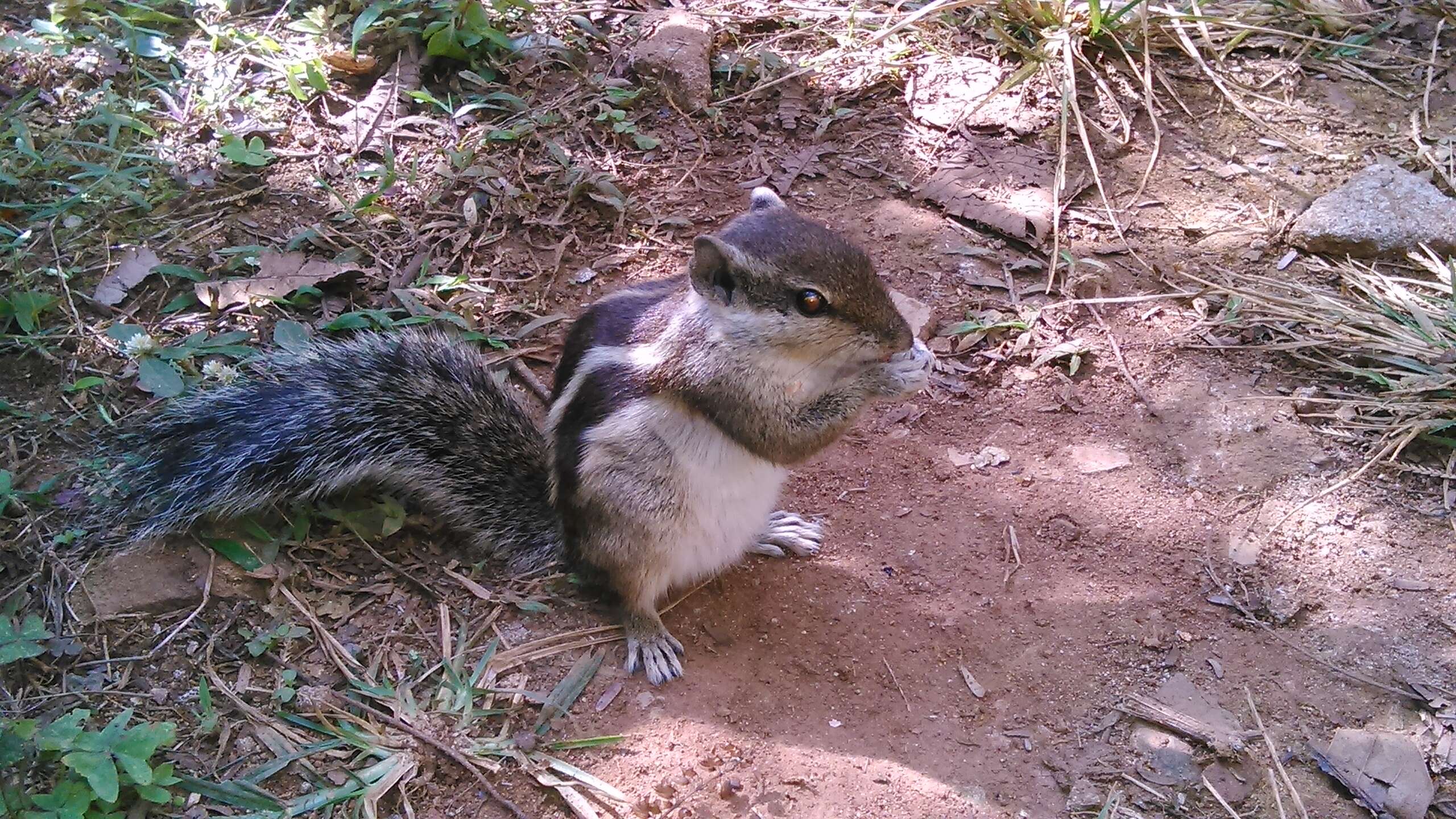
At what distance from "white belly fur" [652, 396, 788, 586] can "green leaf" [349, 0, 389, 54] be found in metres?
2.89

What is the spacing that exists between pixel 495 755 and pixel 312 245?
2389 mm

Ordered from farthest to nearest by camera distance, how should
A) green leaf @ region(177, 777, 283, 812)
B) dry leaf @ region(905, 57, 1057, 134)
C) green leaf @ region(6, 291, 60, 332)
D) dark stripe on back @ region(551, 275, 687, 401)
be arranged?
dry leaf @ region(905, 57, 1057, 134) < green leaf @ region(6, 291, 60, 332) < dark stripe on back @ region(551, 275, 687, 401) < green leaf @ region(177, 777, 283, 812)

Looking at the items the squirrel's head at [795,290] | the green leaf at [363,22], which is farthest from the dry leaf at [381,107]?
the squirrel's head at [795,290]

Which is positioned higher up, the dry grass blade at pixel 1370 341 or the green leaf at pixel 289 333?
the dry grass blade at pixel 1370 341

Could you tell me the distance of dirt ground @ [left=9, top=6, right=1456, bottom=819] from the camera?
114 inches

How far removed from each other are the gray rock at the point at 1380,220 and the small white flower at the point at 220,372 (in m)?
4.44

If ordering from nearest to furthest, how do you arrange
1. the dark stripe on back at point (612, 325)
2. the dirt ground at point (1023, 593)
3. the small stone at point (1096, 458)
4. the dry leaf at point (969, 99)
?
the dirt ground at point (1023, 593)
the dark stripe on back at point (612, 325)
the small stone at point (1096, 458)
the dry leaf at point (969, 99)

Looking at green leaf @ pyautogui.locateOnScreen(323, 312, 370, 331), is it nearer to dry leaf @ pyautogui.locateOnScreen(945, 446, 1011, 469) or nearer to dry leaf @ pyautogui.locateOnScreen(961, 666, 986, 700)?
dry leaf @ pyautogui.locateOnScreen(945, 446, 1011, 469)

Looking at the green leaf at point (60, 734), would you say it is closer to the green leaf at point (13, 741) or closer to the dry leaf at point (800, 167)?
the green leaf at point (13, 741)

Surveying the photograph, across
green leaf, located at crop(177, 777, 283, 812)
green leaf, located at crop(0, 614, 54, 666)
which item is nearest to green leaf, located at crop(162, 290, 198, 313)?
green leaf, located at crop(0, 614, 54, 666)

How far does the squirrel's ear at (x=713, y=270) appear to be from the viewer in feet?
9.29

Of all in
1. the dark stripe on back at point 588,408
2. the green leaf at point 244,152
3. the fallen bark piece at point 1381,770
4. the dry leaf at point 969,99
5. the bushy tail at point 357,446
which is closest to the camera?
the fallen bark piece at point 1381,770

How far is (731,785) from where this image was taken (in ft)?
9.29

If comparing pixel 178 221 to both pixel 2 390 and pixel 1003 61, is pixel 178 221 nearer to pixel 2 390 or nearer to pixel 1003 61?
pixel 2 390
